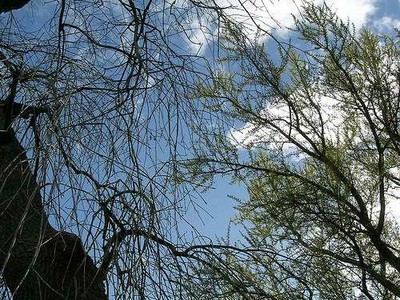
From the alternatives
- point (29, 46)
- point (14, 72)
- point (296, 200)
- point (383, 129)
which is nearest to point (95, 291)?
point (14, 72)

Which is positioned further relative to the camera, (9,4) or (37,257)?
(9,4)

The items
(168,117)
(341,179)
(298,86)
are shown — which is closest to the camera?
(168,117)

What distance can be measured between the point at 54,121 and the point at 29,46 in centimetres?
62

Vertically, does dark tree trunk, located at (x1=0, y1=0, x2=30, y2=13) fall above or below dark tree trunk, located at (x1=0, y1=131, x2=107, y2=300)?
above

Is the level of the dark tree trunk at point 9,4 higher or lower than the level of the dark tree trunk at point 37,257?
higher

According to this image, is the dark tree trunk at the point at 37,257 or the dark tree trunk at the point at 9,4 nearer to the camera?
the dark tree trunk at the point at 37,257

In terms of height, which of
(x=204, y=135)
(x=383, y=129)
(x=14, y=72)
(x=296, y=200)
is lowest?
(x=14, y=72)

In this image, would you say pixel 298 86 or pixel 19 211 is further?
pixel 298 86

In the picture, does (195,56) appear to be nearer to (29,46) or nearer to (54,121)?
(29,46)

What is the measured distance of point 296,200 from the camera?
6770 mm

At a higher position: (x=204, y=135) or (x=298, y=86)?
(x=298, y=86)

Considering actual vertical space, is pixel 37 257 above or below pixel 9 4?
below

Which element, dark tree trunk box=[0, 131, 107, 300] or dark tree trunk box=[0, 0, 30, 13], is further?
dark tree trunk box=[0, 0, 30, 13]

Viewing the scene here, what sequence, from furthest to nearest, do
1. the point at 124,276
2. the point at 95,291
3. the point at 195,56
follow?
the point at 195,56
the point at 95,291
the point at 124,276
